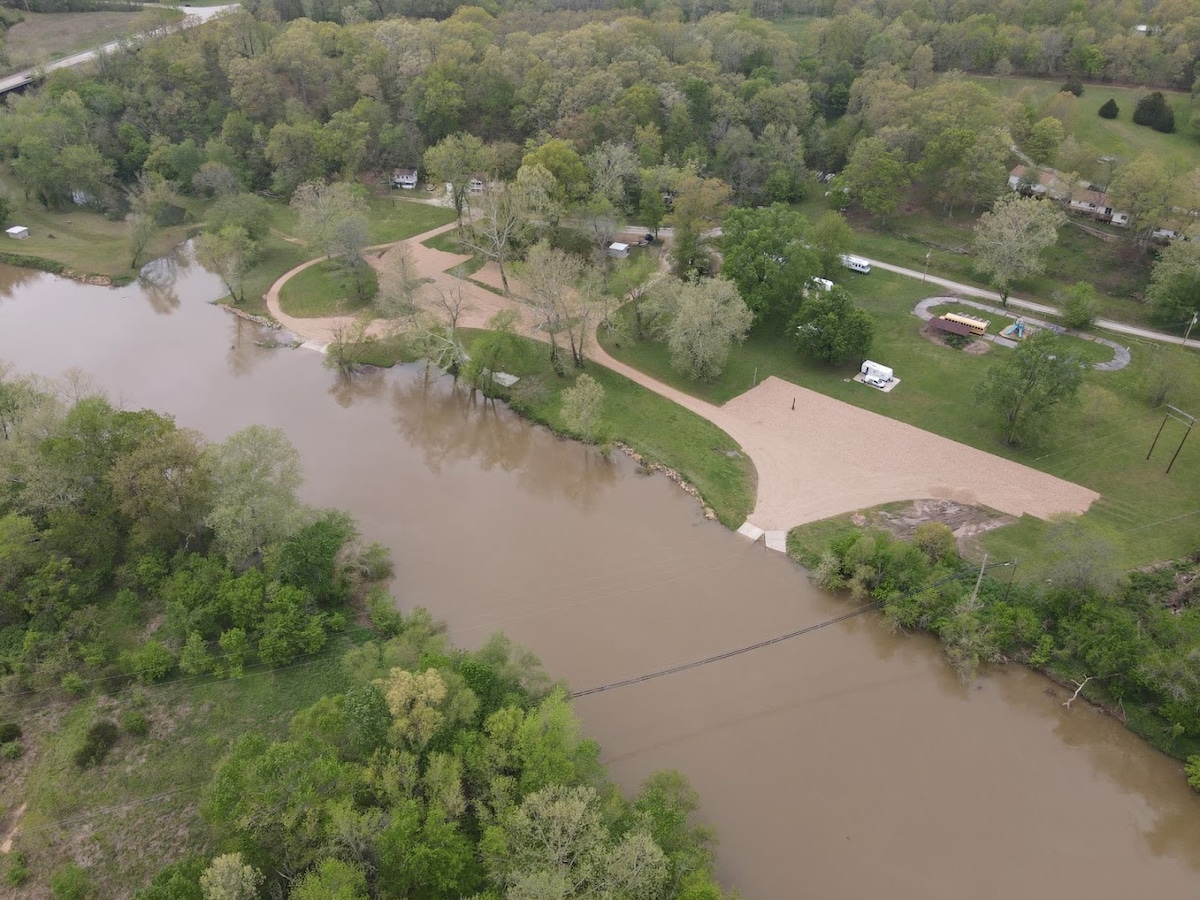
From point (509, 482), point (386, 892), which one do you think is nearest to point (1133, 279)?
point (509, 482)

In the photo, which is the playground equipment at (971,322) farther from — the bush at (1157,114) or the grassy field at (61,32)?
the grassy field at (61,32)

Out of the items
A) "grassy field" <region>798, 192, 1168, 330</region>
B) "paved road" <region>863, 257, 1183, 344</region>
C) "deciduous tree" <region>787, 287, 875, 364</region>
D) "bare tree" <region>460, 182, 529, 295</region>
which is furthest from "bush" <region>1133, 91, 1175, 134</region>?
"bare tree" <region>460, 182, 529, 295</region>

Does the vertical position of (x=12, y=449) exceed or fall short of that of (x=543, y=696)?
it exceeds it

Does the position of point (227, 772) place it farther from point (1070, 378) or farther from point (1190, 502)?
point (1190, 502)

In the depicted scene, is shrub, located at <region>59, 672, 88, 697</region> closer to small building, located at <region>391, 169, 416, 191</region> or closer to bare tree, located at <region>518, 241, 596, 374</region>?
bare tree, located at <region>518, 241, 596, 374</region>

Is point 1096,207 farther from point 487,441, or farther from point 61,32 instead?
point 61,32

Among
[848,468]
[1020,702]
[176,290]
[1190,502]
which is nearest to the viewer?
[1020,702]

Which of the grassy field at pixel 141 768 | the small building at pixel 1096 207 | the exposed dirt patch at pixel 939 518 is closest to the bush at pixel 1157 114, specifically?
the small building at pixel 1096 207
